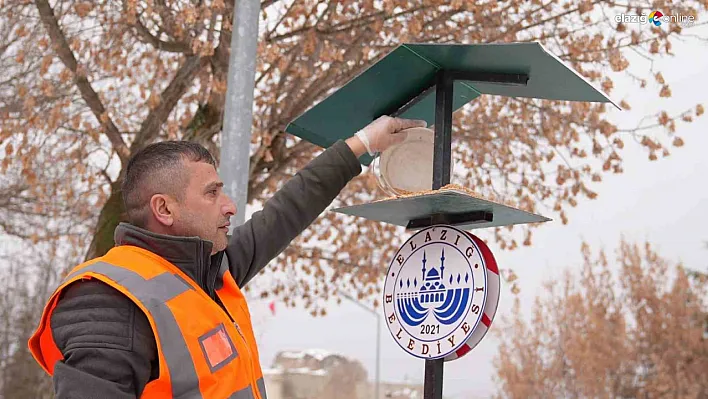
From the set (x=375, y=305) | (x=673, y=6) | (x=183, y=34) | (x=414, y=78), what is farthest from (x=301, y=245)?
(x=414, y=78)

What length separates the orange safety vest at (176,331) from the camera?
6.86ft

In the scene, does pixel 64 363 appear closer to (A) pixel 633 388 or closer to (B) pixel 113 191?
(B) pixel 113 191

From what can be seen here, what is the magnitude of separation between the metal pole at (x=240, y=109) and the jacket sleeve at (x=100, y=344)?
99.5 inches

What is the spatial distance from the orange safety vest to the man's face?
0.17 m

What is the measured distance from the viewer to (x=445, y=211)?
3.17m

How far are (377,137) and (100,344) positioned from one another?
1.47 metres

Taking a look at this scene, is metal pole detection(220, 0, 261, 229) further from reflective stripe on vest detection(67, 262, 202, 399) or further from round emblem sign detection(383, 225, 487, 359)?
reflective stripe on vest detection(67, 262, 202, 399)

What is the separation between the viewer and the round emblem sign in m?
2.95

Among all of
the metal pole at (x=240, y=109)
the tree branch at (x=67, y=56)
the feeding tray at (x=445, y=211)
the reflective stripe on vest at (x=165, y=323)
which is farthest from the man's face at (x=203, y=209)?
the tree branch at (x=67, y=56)

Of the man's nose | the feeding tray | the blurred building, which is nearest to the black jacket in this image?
the man's nose

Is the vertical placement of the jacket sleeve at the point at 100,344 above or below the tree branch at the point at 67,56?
below

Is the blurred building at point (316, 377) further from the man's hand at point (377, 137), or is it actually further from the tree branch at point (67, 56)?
the man's hand at point (377, 137)

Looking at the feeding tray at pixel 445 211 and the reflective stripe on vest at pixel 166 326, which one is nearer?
the reflective stripe on vest at pixel 166 326

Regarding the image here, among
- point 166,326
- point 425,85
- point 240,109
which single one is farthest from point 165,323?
point 240,109
